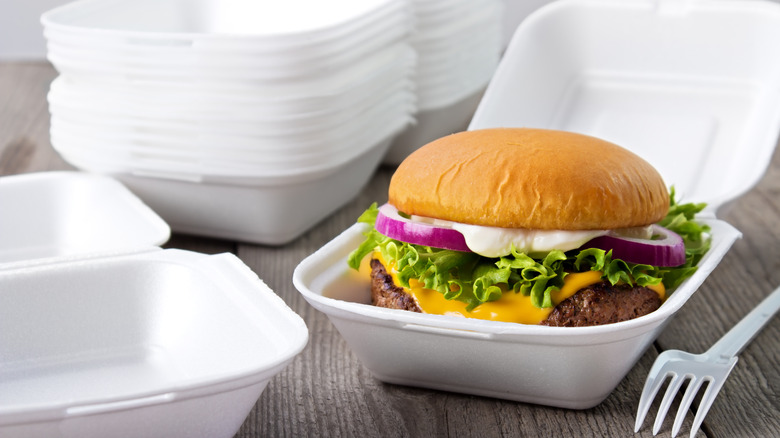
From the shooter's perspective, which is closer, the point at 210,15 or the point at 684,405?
the point at 684,405

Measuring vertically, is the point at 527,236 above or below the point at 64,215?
above

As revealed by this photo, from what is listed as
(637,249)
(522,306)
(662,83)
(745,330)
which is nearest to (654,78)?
(662,83)

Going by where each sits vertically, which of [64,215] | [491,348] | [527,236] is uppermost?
[527,236]

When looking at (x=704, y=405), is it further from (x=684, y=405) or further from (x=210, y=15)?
(x=210, y=15)

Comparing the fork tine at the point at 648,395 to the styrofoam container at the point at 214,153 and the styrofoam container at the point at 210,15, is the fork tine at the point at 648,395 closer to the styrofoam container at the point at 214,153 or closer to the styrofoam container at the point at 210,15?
the styrofoam container at the point at 214,153

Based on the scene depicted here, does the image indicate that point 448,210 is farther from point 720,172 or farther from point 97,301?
point 720,172

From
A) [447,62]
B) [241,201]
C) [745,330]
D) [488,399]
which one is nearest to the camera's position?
[488,399]

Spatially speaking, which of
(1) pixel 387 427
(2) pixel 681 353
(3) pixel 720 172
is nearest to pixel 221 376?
(1) pixel 387 427
